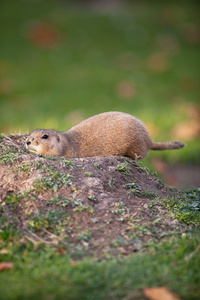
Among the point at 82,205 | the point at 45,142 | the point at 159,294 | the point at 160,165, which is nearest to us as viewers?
the point at 159,294

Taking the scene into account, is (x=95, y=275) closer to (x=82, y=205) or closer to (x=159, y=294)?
(x=159, y=294)

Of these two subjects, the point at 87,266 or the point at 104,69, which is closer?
the point at 87,266

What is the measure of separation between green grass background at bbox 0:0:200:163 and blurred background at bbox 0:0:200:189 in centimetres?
3

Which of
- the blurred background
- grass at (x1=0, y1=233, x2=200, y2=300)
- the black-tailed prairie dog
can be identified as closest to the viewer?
grass at (x1=0, y1=233, x2=200, y2=300)

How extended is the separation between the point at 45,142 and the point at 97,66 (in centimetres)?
825

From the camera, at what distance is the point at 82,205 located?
3.62 m

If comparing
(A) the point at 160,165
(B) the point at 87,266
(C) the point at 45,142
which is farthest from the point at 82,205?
(A) the point at 160,165

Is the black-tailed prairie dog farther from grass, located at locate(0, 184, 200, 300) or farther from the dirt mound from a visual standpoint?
grass, located at locate(0, 184, 200, 300)

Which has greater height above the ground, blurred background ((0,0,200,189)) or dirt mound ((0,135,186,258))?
blurred background ((0,0,200,189))

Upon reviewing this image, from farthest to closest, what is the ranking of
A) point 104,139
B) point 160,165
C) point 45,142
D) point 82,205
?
point 160,165 < point 104,139 < point 45,142 < point 82,205

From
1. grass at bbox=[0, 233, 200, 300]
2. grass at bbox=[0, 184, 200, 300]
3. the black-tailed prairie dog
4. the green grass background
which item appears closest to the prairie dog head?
the black-tailed prairie dog

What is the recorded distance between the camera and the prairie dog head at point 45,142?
480 cm

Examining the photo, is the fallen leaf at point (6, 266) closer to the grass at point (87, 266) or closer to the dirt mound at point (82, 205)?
the grass at point (87, 266)

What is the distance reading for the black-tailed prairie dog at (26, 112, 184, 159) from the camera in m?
5.14
